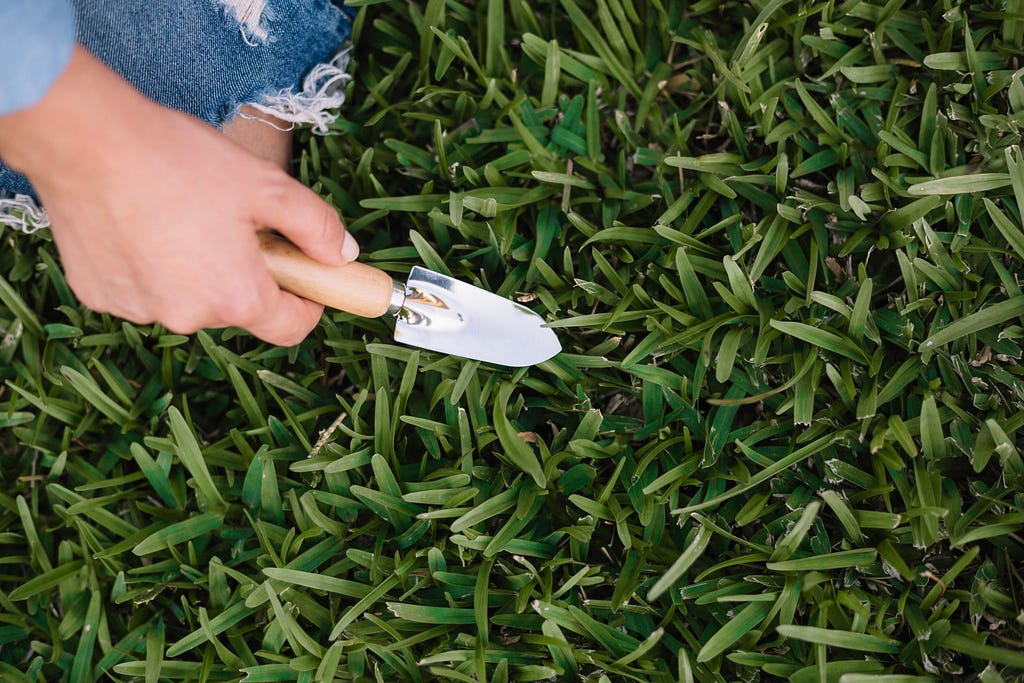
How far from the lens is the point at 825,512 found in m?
1.47

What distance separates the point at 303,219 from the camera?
1213 mm

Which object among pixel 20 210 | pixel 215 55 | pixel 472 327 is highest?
pixel 215 55

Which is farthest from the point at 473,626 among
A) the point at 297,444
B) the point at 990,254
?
the point at 990,254

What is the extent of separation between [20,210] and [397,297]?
78 cm

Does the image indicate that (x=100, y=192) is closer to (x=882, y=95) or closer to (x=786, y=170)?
(x=786, y=170)

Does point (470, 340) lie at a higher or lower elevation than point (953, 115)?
lower

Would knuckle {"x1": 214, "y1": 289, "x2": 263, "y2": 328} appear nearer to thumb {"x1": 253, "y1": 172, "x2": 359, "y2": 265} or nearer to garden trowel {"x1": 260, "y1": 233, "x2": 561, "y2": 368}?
thumb {"x1": 253, "y1": 172, "x2": 359, "y2": 265}

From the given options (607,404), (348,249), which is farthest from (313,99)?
(607,404)

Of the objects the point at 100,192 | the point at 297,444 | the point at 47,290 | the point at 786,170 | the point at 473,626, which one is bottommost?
the point at 473,626

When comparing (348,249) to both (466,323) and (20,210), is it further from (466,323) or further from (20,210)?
(20,210)

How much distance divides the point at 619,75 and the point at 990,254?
0.86 meters

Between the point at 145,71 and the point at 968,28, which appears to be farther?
the point at 968,28

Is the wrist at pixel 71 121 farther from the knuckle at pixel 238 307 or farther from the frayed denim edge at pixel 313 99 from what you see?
the frayed denim edge at pixel 313 99

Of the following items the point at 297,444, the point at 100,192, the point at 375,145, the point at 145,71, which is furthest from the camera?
the point at 375,145
